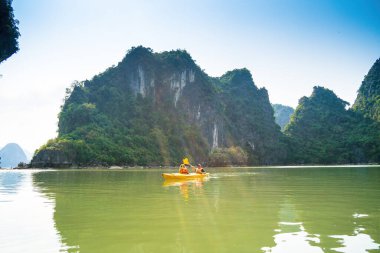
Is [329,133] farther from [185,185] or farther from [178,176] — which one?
[185,185]

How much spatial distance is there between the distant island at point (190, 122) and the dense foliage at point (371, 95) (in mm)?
395

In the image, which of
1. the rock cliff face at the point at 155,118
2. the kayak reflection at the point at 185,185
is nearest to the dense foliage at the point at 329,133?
the rock cliff face at the point at 155,118

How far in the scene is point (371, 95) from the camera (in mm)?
121812

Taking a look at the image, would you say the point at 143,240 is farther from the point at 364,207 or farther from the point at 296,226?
the point at 364,207

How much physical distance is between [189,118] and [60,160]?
170 feet

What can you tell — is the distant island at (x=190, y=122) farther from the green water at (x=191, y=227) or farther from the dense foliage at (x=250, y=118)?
the green water at (x=191, y=227)

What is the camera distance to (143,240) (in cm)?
627

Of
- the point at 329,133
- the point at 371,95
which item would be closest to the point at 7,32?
the point at 329,133

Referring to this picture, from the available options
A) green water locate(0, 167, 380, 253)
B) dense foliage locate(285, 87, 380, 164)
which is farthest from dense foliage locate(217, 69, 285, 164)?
green water locate(0, 167, 380, 253)

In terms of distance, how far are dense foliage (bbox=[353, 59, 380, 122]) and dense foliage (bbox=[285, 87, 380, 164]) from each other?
318 cm

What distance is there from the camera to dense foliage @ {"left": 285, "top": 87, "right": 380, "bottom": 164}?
10475cm

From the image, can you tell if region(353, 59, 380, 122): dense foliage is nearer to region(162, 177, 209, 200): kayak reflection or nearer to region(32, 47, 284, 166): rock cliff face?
region(32, 47, 284, 166): rock cliff face

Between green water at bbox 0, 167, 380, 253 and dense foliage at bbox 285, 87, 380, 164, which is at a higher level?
dense foliage at bbox 285, 87, 380, 164

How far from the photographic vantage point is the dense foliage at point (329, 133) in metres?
105
